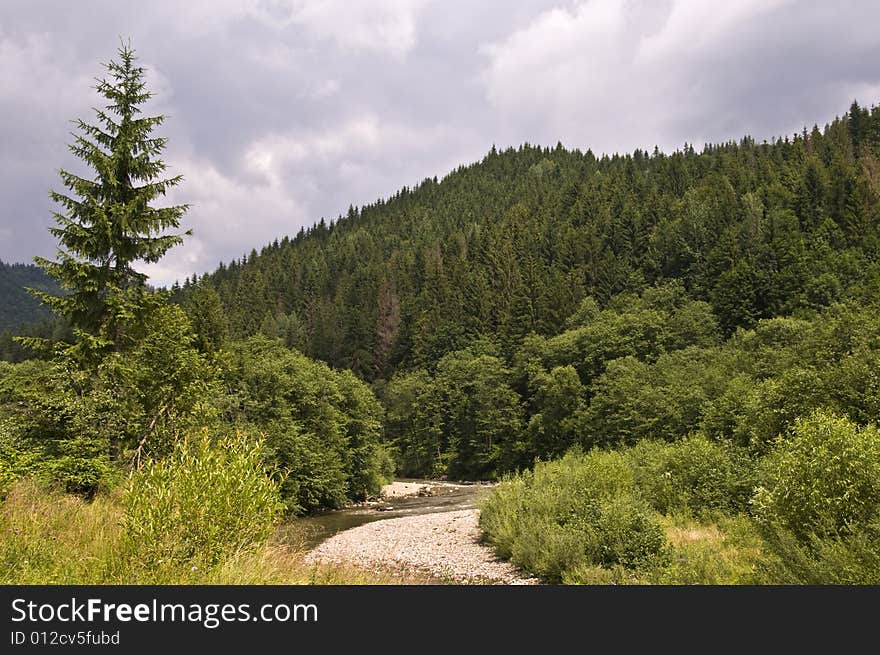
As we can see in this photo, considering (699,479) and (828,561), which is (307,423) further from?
(828,561)

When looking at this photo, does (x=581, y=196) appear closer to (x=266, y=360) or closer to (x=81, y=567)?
(x=266, y=360)

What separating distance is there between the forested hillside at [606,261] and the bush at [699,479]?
52.1 m

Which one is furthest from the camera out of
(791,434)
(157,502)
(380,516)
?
(380,516)

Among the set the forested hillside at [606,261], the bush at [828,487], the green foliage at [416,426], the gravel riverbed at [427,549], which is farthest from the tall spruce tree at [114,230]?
the forested hillside at [606,261]

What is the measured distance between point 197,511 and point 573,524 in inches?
632

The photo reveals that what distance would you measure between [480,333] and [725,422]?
6927cm

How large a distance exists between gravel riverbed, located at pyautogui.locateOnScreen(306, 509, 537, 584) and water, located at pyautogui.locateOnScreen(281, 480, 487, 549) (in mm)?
1299

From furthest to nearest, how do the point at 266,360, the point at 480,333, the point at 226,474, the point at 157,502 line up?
the point at 480,333, the point at 266,360, the point at 226,474, the point at 157,502

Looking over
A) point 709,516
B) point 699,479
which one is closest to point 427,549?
point 709,516

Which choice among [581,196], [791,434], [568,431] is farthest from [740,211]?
[791,434]

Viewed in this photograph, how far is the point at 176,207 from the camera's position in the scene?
20734mm

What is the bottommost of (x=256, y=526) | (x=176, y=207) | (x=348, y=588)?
(x=348, y=588)

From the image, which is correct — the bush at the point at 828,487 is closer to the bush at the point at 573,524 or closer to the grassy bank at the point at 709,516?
the grassy bank at the point at 709,516

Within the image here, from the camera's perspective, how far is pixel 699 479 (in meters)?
26.1
